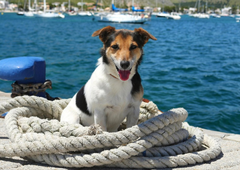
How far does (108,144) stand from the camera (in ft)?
10.6

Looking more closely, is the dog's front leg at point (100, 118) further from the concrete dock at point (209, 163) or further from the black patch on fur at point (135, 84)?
the concrete dock at point (209, 163)

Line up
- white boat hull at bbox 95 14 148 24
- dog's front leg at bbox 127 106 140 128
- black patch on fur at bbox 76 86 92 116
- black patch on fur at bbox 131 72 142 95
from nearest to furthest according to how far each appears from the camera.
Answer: black patch on fur at bbox 131 72 142 95
dog's front leg at bbox 127 106 140 128
black patch on fur at bbox 76 86 92 116
white boat hull at bbox 95 14 148 24

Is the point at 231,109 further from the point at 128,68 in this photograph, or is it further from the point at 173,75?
the point at 128,68

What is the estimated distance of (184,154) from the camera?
3496 millimetres

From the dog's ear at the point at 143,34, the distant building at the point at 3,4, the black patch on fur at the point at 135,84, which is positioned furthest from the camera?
the distant building at the point at 3,4

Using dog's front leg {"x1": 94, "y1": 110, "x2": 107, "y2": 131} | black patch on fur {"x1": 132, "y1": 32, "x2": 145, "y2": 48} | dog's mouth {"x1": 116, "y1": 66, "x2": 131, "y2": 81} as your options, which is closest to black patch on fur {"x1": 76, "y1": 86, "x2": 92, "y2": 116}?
dog's front leg {"x1": 94, "y1": 110, "x2": 107, "y2": 131}

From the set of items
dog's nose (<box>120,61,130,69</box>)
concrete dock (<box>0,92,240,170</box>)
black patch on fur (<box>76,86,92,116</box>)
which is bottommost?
concrete dock (<box>0,92,240,170</box>)

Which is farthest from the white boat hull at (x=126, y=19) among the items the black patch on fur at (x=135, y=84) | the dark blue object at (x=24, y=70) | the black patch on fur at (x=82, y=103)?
the black patch on fur at (x=135, y=84)

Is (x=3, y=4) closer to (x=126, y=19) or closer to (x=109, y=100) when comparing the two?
(x=126, y=19)

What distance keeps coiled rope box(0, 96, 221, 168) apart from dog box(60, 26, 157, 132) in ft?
1.09

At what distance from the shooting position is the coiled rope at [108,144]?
3.19 metres

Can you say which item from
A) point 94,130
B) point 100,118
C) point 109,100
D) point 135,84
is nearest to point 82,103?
point 100,118

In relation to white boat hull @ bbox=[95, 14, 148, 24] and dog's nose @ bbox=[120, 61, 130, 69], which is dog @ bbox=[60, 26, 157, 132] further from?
white boat hull @ bbox=[95, 14, 148, 24]

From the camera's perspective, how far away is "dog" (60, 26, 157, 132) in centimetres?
330
